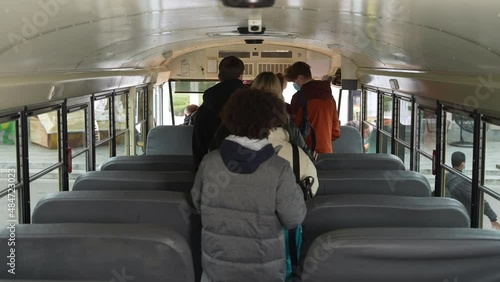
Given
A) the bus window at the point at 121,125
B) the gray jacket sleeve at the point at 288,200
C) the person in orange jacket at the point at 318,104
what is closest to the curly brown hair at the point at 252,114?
the gray jacket sleeve at the point at 288,200

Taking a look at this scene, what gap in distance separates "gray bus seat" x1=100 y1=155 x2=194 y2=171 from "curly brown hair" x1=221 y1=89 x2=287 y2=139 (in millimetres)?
2358

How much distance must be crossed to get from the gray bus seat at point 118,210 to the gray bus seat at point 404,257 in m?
0.89

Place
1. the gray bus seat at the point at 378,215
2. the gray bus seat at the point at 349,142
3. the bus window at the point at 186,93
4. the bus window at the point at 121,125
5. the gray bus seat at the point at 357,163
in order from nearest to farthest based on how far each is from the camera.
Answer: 1. the gray bus seat at the point at 378,215
2. the gray bus seat at the point at 357,163
3. the gray bus seat at the point at 349,142
4. the bus window at the point at 121,125
5. the bus window at the point at 186,93

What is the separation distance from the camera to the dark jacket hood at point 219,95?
13.6ft

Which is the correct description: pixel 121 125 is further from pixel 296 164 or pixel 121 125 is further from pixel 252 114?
pixel 252 114

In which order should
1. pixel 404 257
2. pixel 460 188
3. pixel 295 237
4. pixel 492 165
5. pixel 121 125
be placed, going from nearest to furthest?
pixel 404 257 → pixel 295 237 → pixel 492 165 → pixel 460 188 → pixel 121 125

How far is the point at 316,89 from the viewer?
539 centimetres

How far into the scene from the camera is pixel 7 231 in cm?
279

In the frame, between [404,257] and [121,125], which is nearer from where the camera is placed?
[404,257]

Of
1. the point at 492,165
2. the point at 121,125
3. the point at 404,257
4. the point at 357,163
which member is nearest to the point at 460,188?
the point at 492,165

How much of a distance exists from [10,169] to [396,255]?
106 inches

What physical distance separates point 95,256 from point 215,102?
65.6 inches

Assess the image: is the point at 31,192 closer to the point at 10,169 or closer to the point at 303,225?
the point at 10,169

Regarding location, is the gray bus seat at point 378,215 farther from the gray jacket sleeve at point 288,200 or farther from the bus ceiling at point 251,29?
the bus ceiling at point 251,29
